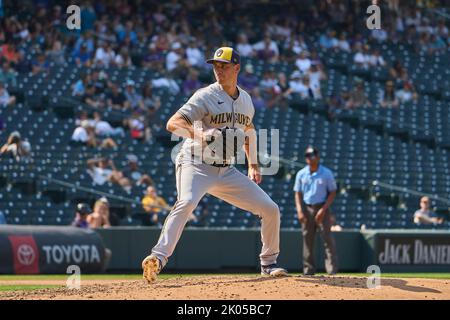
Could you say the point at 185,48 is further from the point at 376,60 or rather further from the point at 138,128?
the point at 376,60

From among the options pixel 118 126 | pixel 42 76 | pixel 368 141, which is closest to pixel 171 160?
pixel 118 126

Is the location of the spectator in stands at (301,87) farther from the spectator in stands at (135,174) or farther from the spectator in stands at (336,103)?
the spectator in stands at (135,174)

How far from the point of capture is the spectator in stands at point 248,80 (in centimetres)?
2439

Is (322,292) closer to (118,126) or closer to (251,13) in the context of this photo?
(118,126)

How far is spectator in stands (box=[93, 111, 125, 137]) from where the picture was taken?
21.0 meters

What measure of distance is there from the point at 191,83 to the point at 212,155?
578 inches

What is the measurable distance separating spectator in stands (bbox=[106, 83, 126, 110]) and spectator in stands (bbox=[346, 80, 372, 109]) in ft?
20.4

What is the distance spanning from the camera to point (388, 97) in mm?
26469

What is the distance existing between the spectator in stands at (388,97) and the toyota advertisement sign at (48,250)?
12.4m

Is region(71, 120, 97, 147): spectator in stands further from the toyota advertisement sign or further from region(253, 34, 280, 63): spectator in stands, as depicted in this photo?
region(253, 34, 280, 63): spectator in stands

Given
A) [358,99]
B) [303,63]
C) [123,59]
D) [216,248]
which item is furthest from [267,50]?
[216,248]

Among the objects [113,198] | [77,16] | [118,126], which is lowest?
[113,198]
